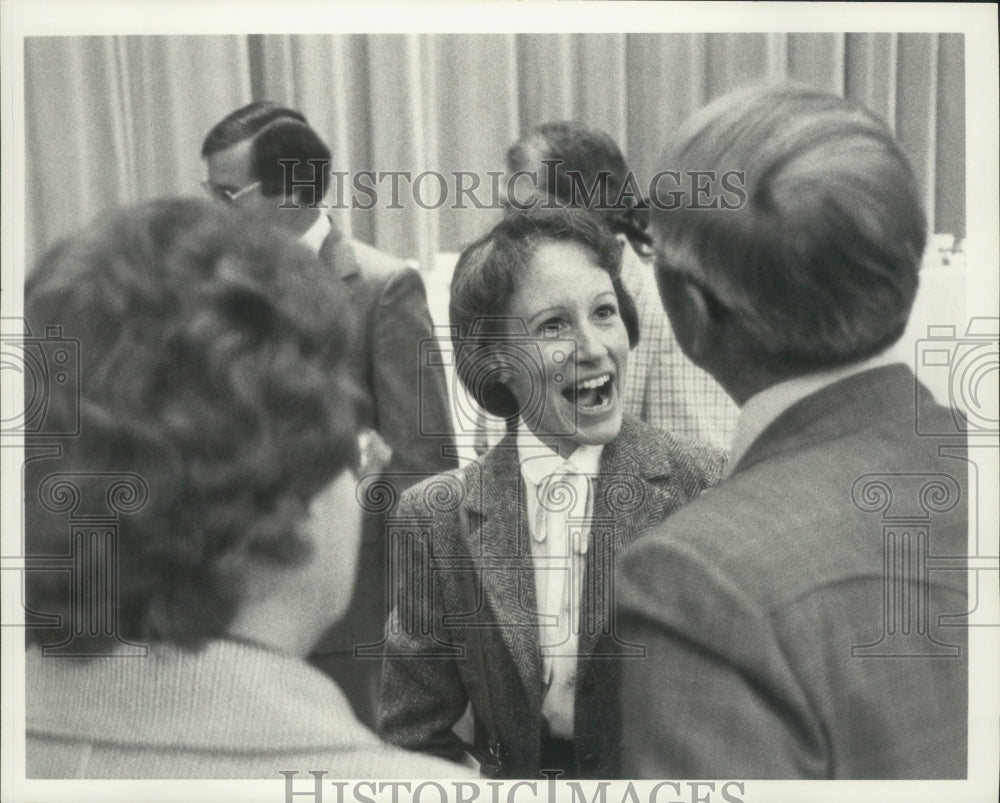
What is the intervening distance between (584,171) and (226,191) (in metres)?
0.75

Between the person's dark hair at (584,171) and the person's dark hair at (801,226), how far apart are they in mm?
59

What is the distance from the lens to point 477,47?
7.28ft

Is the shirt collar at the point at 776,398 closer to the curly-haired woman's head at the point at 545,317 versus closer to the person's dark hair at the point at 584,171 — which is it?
the curly-haired woman's head at the point at 545,317

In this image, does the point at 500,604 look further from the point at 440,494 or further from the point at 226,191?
the point at 226,191

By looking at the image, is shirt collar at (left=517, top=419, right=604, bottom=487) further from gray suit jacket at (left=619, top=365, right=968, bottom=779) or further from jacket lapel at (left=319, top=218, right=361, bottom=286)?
jacket lapel at (left=319, top=218, right=361, bottom=286)

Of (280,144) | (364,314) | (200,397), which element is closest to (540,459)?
(364,314)

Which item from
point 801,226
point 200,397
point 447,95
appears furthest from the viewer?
point 447,95

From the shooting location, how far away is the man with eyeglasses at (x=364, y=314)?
2176 millimetres

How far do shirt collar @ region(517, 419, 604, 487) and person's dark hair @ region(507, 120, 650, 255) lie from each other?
1.45 feet

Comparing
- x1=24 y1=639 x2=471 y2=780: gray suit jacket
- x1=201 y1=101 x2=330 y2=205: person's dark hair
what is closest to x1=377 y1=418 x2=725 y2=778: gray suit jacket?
x1=24 y1=639 x2=471 y2=780: gray suit jacket

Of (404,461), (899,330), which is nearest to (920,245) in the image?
(899,330)

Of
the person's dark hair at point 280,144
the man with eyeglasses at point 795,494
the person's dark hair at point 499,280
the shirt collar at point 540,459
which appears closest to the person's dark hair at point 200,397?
the person's dark hair at point 280,144

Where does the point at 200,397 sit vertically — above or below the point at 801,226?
below

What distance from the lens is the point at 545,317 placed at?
2143 mm
